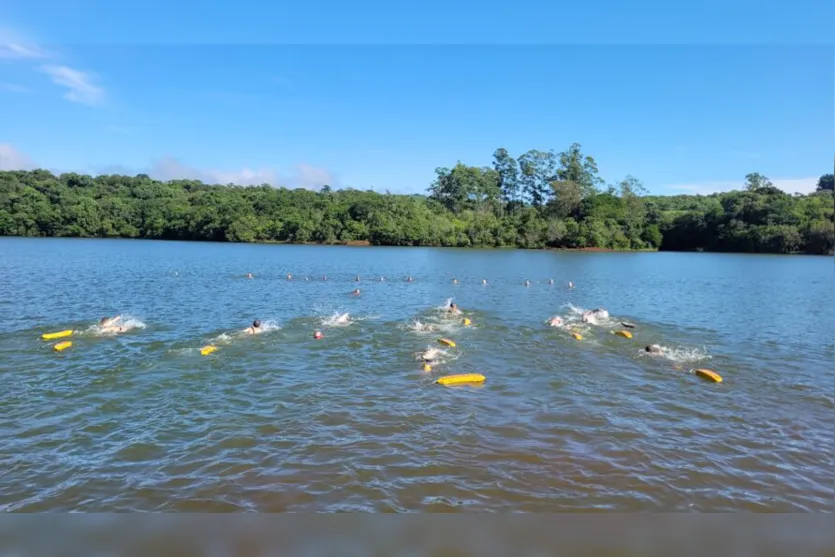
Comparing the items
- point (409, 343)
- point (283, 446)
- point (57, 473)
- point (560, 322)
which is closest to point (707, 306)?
point (560, 322)

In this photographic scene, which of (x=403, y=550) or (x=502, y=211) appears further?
(x=502, y=211)

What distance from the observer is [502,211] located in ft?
439

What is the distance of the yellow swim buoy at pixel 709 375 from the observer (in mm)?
14945

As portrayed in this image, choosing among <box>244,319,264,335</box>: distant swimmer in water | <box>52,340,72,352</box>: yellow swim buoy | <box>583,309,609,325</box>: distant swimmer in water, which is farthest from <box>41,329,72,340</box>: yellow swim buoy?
<box>583,309,609,325</box>: distant swimmer in water

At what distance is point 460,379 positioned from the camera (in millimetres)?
14180

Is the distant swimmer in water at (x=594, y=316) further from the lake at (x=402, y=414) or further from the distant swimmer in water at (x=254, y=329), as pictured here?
the distant swimmer in water at (x=254, y=329)

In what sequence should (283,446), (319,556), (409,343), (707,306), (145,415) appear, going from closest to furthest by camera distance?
1. (319,556)
2. (283,446)
3. (145,415)
4. (409,343)
5. (707,306)

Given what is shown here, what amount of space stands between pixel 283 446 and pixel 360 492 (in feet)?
7.47

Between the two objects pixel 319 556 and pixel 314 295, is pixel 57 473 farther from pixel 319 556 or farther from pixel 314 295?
pixel 314 295

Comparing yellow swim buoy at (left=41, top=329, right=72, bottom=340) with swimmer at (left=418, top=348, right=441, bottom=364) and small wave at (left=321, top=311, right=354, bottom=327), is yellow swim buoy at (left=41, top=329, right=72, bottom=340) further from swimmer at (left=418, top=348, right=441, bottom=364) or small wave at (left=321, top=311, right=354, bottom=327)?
swimmer at (left=418, top=348, right=441, bottom=364)

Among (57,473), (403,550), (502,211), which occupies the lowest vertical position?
(57,473)

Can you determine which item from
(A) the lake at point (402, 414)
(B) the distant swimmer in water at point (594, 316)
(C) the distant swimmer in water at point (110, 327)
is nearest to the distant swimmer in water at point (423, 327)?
(A) the lake at point (402, 414)

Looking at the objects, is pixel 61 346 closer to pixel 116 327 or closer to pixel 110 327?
pixel 110 327

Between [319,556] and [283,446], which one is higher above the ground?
[319,556]
